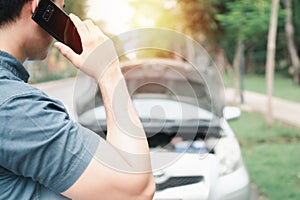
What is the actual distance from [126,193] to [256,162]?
17.5 feet

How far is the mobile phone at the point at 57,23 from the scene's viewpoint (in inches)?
35.9

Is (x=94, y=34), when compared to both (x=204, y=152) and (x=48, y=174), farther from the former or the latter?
(x=204, y=152)

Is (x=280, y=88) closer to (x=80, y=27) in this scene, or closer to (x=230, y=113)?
(x=230, y=113)

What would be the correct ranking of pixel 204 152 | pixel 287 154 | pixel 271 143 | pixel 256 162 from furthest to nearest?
pixel 271 143
pixel 287 154
pixel 256 162
pixel 204 152

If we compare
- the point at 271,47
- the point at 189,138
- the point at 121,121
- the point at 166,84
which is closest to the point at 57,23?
the point at 121,121

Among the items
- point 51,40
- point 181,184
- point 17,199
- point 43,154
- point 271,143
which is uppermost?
point 51,40

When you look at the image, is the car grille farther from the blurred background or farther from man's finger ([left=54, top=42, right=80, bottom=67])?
man's finger ([left=54, top=42, right=80, bottom=67])

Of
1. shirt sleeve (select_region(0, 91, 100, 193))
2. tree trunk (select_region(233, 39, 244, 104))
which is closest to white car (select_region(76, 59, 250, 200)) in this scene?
shirt sleeve (select_region(0, 91, 100, 193))

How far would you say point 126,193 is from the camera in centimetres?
83

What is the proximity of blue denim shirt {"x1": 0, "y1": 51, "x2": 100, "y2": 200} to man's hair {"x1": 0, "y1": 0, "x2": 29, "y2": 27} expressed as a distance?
0.12 meters

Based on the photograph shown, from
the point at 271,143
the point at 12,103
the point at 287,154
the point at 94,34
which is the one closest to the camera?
the point at 12,103

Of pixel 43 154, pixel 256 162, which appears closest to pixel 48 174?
pixel 43 154

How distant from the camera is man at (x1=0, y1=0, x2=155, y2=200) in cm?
80

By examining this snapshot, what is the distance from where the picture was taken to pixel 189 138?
12.4ft
